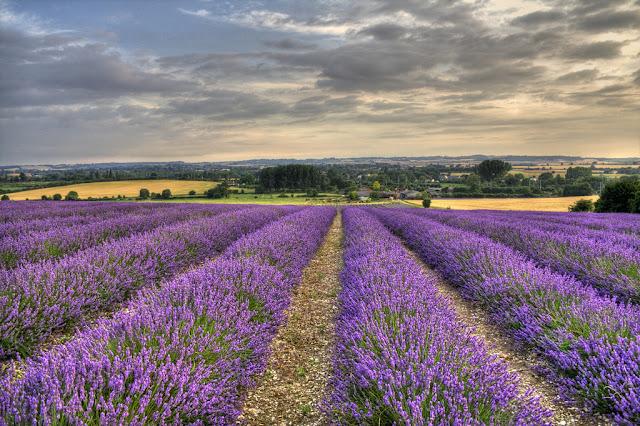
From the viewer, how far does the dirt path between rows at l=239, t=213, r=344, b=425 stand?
2.08 m

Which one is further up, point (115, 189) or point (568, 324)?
point (115, 189)

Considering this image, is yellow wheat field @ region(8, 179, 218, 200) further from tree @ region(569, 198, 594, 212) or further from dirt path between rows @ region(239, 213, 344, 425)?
dirt path between rows @ region(239, 213, 344, 425)

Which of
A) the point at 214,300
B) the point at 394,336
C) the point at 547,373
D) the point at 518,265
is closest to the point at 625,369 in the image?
the point at 547,373

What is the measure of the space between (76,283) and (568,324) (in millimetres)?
Answer: 4841

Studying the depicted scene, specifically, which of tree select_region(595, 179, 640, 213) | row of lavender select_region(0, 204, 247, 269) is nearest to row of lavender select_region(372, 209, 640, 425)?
row of lavender select_region(0, 204, 247, 269)

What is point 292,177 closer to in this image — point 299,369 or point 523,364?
point 299,369

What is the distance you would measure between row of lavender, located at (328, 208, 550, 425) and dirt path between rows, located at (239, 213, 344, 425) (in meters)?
0.26

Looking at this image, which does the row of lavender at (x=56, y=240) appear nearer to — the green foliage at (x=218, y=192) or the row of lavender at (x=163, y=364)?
the row of lavender at (x=163, y=364)

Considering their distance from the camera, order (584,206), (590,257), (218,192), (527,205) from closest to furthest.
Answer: (590,257) → (584,206) → (527,205) → (218,192)

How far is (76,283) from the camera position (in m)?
3.45

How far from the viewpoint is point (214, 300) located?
2566mm

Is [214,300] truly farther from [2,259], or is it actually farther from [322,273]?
[2,259]

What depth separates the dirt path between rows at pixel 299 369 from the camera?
208 centimetres

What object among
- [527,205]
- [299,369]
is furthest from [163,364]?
[527,205]
